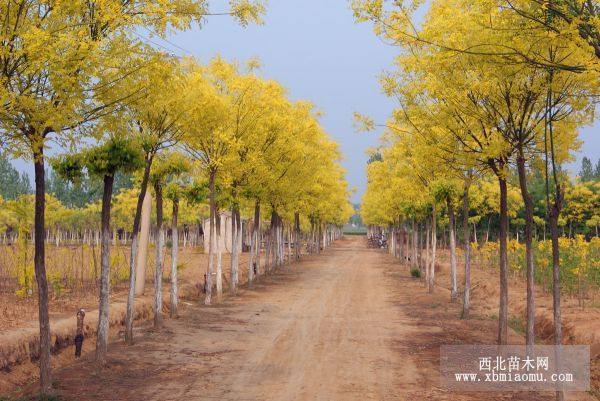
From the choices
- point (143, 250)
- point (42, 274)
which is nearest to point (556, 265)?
point (42, 274)

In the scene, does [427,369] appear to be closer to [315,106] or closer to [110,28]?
[110,28]

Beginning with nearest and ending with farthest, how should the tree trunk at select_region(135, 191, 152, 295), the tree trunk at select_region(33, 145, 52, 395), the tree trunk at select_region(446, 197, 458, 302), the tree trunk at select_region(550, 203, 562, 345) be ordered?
1. the tree trunk at select_region(550, 203, 562, 345)
2. the tree trunk at select_region(33, 145, 52, 395)
3. the tree trunk at select_region(446, 197, 458, 302)
4. the tree trunk at select_region(135, 191, 152, 295)

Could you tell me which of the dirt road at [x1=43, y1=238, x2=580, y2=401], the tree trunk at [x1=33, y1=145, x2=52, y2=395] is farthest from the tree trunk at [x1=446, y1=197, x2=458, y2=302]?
the tree trunk at [x1=33, y1=145, x2=52, y2=395]

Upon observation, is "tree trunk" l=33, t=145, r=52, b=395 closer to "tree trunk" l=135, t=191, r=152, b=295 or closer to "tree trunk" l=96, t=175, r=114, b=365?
"tree trunk" l=96, t=175, r=114, b=365

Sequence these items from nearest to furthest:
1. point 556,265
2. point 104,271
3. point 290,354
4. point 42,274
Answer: point 556,265 → point 42,274 → point 104,271 → point 290,354

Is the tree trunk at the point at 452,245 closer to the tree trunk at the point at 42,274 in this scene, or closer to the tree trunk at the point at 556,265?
the tree trunk at the point at 556,265

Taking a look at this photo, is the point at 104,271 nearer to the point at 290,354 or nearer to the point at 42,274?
the point at 42,274

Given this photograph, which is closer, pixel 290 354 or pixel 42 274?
pixel 42 274

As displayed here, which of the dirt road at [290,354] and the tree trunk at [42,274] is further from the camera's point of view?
the dirt road at [290,354]

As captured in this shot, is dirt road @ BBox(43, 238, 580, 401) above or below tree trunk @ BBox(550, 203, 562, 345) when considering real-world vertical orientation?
below

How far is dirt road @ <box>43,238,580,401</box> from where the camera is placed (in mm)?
9930

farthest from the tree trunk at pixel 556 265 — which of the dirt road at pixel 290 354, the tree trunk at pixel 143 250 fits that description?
the tree trunk at pixel 143 250

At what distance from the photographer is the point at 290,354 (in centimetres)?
1304

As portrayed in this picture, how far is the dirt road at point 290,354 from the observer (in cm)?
993
